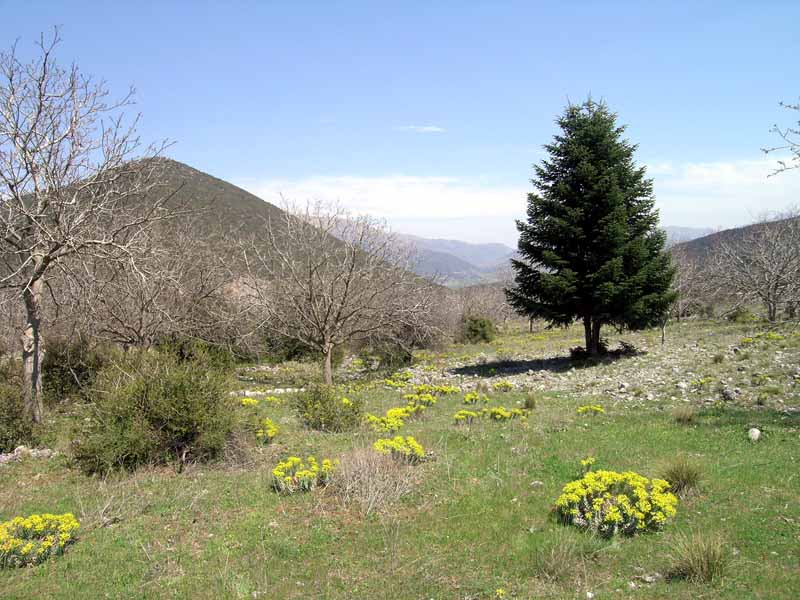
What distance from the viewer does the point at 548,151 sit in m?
19.9

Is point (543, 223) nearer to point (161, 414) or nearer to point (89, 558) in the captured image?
point (161, 414)

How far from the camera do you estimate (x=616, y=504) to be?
5.63 metres

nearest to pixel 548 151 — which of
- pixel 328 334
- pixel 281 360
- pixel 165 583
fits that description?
pixel 328 334

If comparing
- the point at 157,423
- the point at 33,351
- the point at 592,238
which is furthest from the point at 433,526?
the point at 592,238

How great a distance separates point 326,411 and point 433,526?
5.32 metres

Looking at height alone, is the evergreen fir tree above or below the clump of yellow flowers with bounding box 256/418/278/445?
above

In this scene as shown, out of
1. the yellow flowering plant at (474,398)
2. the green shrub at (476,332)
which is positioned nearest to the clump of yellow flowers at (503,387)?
the yellow flowering plant at (474,398)

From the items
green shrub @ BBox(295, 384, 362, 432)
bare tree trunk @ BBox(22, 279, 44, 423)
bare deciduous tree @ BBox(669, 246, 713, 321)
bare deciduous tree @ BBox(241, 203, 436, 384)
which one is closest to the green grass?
green shrub @ BBox(295, 384, 362, 432)

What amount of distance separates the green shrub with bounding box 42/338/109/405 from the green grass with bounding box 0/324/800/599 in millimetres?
6848

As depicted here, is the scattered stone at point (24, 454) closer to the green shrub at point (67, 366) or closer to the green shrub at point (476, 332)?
the green shrub at point (67, 366)

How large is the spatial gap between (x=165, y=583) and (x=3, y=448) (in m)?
6.34

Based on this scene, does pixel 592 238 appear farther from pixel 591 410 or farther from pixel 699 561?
pixel 699 561

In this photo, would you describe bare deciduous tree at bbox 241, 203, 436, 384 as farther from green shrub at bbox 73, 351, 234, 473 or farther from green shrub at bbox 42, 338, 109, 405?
green shrub at bbox 73, 351, 234, 473

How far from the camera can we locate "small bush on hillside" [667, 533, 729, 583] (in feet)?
14.8
